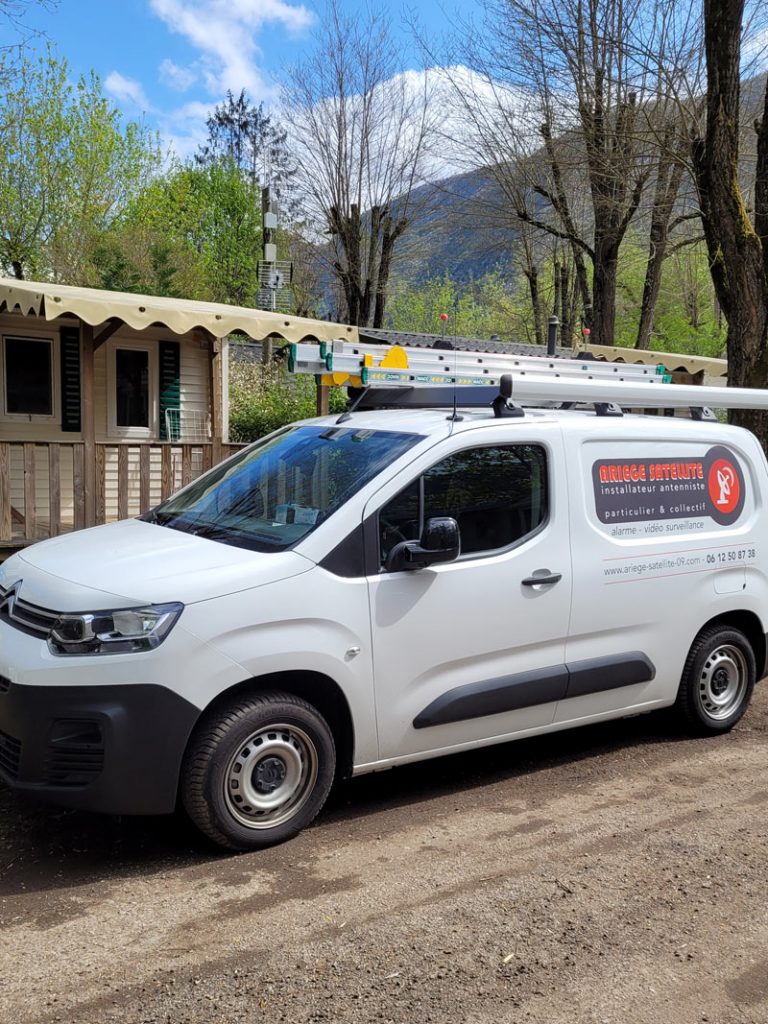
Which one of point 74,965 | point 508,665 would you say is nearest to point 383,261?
point 508,665

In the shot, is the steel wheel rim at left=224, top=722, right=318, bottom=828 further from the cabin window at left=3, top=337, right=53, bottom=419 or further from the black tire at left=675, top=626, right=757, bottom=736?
the cabin window at left=3, top=337, right=53, bottom=419

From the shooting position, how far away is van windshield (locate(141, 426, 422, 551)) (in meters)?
4.33

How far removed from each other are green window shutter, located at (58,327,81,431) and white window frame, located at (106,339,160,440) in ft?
1.64

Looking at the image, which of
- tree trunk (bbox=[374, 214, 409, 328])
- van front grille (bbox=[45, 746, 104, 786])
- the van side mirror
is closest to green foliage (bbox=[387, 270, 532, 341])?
tree trunk (bbox=[374, 214, 409, 328])

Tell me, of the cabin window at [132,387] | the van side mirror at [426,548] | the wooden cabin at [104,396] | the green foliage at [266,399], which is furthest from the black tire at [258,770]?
the green foliage at [266,399]

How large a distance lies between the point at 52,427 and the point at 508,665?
1060cm

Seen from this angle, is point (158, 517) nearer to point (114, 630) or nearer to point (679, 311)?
point (114, 630)

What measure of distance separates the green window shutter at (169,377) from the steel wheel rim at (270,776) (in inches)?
442

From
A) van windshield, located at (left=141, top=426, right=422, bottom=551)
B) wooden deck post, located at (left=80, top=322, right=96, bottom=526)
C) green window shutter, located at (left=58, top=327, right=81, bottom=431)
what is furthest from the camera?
green window shutter, located at (left=58, top=327, right=81, bottom=431)

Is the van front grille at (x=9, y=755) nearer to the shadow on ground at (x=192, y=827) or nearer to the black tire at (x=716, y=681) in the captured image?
the shadow on ground at (x=192, y=827)

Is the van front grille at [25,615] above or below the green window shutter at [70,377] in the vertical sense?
below

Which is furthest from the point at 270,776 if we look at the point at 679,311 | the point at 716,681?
the point at 679,311

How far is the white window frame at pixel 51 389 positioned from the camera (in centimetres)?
1295

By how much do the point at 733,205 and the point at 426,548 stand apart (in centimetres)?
673
